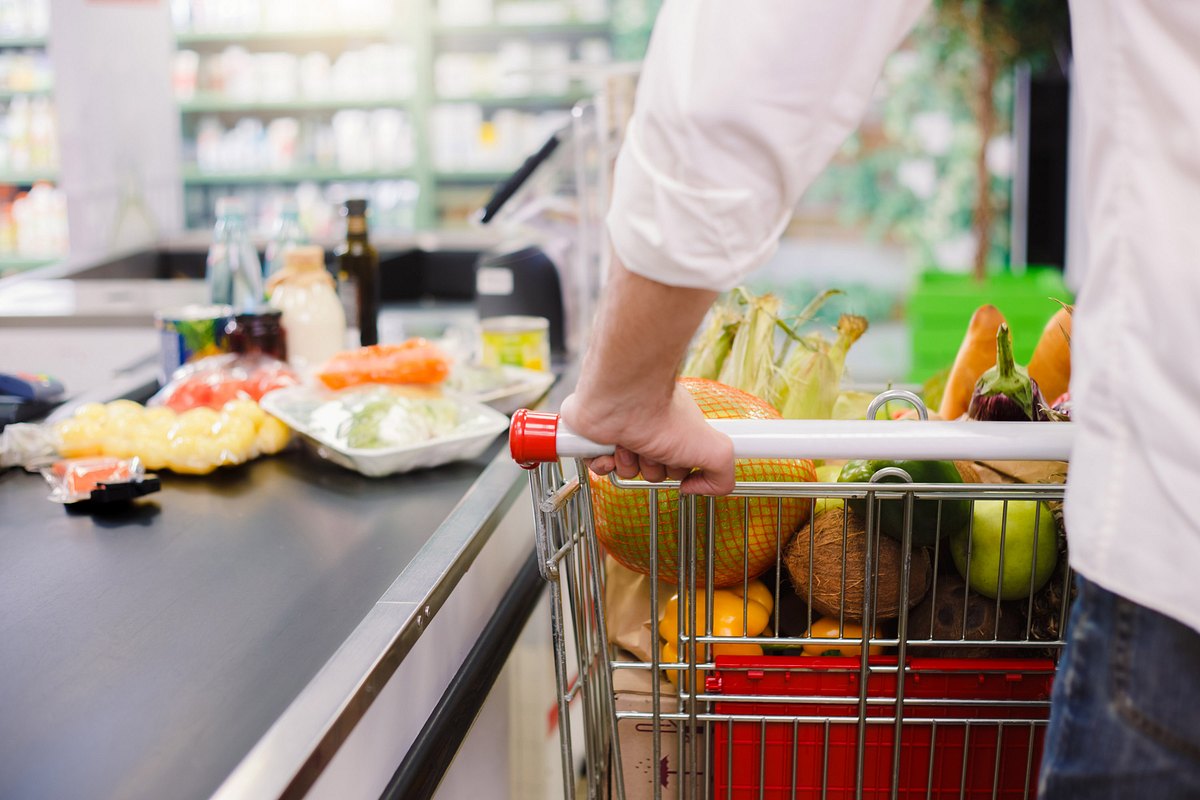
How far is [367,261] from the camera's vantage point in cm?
207

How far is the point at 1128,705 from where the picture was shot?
66 centimetres

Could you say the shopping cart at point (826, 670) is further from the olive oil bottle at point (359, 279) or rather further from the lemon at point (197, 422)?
the olive oil bottle at point (359, 279)

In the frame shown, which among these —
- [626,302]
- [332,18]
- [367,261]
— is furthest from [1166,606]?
[332,18]

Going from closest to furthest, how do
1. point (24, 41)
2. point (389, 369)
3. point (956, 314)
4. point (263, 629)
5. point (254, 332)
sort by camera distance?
point (263, 629) → point (389, 369) → point (254, 332) → point (956, 314) → point (24, 41)

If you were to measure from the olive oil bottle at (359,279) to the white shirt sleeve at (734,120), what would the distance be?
141 centimetres

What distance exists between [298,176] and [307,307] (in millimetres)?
4762

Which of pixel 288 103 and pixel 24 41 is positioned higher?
pixel 24 41

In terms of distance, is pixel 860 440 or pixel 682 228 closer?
pixel 682 228

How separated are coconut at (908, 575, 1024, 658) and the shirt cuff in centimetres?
49

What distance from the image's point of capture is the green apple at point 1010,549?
1.05 m

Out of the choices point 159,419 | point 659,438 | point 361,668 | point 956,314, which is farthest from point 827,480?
point 956,314

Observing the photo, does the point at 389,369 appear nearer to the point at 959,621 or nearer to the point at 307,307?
the point at 307,307

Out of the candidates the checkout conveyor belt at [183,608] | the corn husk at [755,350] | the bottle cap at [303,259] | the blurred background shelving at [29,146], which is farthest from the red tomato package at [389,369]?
the blurred background shelving at [29,146]

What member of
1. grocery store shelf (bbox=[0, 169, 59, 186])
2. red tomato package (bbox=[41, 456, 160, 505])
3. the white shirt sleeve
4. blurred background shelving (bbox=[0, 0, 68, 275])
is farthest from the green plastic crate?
grocery store shelf (bbox=[0, 169, 59, 186])
